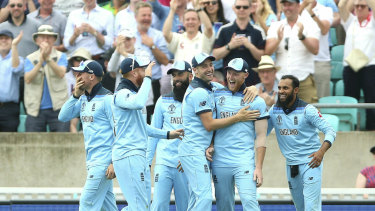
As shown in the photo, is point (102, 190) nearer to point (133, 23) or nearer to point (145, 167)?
point (145, 167)

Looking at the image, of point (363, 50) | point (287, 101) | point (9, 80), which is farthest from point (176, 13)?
point (287, 101)

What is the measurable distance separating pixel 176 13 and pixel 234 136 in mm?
5147

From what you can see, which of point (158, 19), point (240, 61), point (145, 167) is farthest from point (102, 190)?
point (158, 19)

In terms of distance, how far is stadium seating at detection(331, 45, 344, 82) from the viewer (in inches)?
618

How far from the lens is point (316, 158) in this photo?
1123 cm

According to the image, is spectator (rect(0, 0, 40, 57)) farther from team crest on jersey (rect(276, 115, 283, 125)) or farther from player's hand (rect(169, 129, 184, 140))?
team crest on jersey (rect(276, 115, 283, 125))

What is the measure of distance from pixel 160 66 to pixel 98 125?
4.02 m

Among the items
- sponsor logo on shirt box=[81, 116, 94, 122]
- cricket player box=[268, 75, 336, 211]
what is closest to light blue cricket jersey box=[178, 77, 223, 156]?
cricket player box=[268, 75, 336, 211]

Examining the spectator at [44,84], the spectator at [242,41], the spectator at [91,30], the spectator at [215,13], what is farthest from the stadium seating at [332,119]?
the spectator at [44,84]

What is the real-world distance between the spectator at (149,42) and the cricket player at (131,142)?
3903 mm

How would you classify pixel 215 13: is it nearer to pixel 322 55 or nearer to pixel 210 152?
pixel 322 55

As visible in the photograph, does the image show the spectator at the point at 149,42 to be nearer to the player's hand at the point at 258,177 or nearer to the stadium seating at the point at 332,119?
the stadium seating at the point at 332,119

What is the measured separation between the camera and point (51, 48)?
1466 centimetres

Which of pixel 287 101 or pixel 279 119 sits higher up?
pixel 287 101
